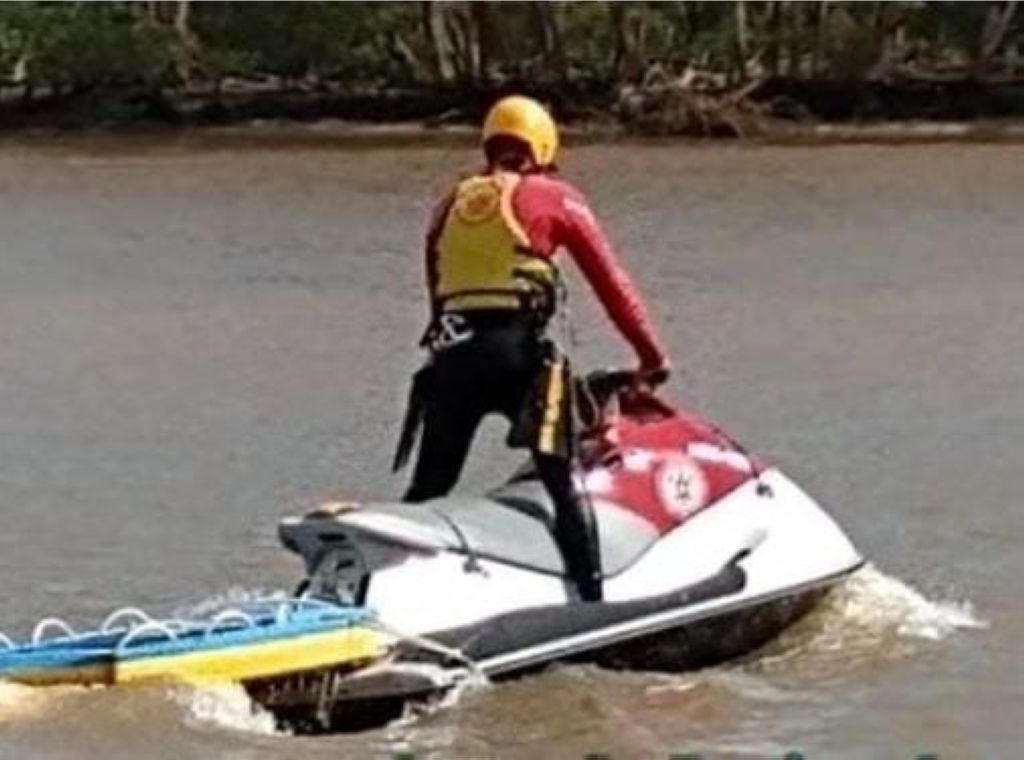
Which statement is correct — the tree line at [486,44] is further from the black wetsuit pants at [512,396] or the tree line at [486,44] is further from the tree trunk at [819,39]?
the black wetsuit pants at [512,396]

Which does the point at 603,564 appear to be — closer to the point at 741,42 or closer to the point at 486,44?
the point at 741,42

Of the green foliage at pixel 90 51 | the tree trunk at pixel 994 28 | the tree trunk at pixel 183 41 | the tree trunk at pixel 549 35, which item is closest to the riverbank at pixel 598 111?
Answer: the green foliage at pixel 90 51

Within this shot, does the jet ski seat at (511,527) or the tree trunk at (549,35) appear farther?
the tree trunk at (549,35)

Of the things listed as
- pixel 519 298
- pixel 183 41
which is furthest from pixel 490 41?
pixel 519 298

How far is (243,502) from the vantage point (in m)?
13.9

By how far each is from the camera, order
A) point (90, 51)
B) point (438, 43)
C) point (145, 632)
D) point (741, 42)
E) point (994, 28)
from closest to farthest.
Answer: point (145, 632) → point (741, 42) → point (994, 28) → point (90, 51) → point (438, 43)

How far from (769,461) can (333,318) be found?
7.35 metres

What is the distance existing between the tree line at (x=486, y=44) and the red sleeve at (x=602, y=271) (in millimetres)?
40390

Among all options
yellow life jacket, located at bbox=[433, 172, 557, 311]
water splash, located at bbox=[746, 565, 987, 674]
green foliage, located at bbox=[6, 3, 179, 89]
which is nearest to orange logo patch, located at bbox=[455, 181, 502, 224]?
yellow life jacket, located at bbox=[433, 172, 557, 311]

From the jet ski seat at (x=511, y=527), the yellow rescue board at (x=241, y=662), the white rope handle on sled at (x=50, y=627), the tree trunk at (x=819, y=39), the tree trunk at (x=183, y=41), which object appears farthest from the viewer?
the tree trunk at (x=183, y=41)

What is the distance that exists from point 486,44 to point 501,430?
37491mm

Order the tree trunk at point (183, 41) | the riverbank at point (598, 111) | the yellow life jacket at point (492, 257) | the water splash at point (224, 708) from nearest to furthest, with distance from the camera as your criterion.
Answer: the water splash at point (224, 708)
the yellow life jacket at point (492, 257)
the riverbank at point (598, 111)
the tree trunk at point (183, 41)

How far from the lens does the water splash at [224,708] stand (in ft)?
29.8

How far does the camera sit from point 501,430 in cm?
1552
